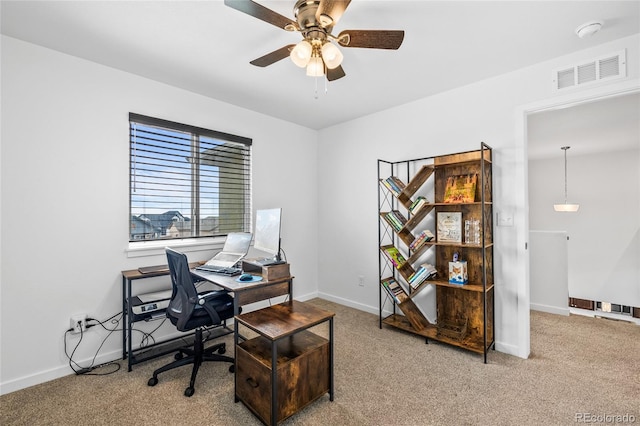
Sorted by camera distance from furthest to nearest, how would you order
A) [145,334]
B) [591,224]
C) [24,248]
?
1. [591,224]
2. [145,334]
3. [24,248]

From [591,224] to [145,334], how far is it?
7.92m

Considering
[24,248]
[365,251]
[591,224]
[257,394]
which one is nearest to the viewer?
[257,394]

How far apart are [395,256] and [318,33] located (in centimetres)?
226

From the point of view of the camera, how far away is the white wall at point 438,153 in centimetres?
254

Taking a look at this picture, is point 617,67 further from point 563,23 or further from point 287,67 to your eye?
point 287,67

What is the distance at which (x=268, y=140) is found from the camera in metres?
3.77

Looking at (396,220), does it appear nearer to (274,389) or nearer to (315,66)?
(315,66)

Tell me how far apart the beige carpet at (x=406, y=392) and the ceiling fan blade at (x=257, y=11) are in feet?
7.62

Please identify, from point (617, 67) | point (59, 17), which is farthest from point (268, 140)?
point (617, 67)

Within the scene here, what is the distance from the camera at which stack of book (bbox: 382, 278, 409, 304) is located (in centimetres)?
303

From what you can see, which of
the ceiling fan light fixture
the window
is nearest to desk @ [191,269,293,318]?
the window

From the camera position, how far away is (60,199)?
7.47 ft

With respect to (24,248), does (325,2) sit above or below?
above

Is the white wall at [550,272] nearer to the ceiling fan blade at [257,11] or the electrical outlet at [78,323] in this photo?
the ceiling fan blade at [257,11]
